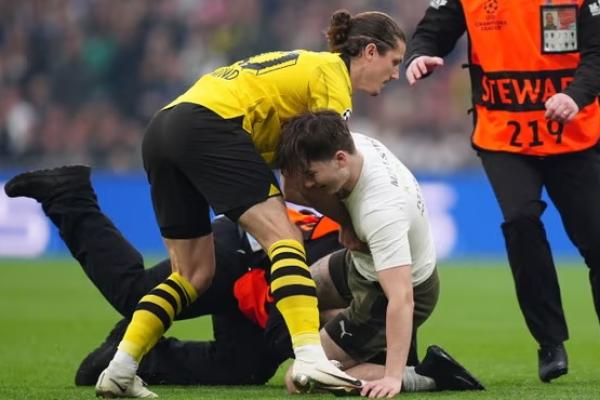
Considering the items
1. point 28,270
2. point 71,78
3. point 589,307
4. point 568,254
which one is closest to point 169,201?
point 589,307

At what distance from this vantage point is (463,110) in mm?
19094

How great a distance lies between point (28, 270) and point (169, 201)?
9.05 metres

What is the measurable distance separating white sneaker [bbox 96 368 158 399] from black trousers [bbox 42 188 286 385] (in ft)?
3.05

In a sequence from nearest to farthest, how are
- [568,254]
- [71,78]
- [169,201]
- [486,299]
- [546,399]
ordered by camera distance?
[546,399]
[169,201]
[486,299]
[568,254]
[71,78]

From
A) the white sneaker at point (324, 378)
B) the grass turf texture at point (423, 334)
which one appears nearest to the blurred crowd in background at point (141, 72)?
the grass turf texture at point (423, 334)

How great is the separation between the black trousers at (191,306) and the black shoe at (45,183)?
0.15ft

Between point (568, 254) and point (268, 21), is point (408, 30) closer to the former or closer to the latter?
point (268, 21)

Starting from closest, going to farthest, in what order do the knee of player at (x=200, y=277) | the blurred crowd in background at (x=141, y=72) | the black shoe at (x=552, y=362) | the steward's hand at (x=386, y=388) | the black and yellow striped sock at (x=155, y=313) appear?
the steward's hand at (x=386, y=388), the black and yellow striped sock at (x=155, y=313), the knee of player at (x=200, y=277), the black shoe at (x=552, y=362), the blurred crowd in background at (x=141, y=72)

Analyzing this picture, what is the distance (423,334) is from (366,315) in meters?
3.29

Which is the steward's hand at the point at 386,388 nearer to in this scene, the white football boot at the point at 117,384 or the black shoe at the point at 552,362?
the white football boot at the point at 117,384

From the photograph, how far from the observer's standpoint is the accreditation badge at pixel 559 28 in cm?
654

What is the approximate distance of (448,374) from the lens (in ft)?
18.9

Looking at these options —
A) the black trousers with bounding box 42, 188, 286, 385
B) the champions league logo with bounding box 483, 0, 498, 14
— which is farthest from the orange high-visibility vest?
the black trousers with bounding box 42, 188, 286, 385

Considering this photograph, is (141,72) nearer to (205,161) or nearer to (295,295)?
(205,161)
